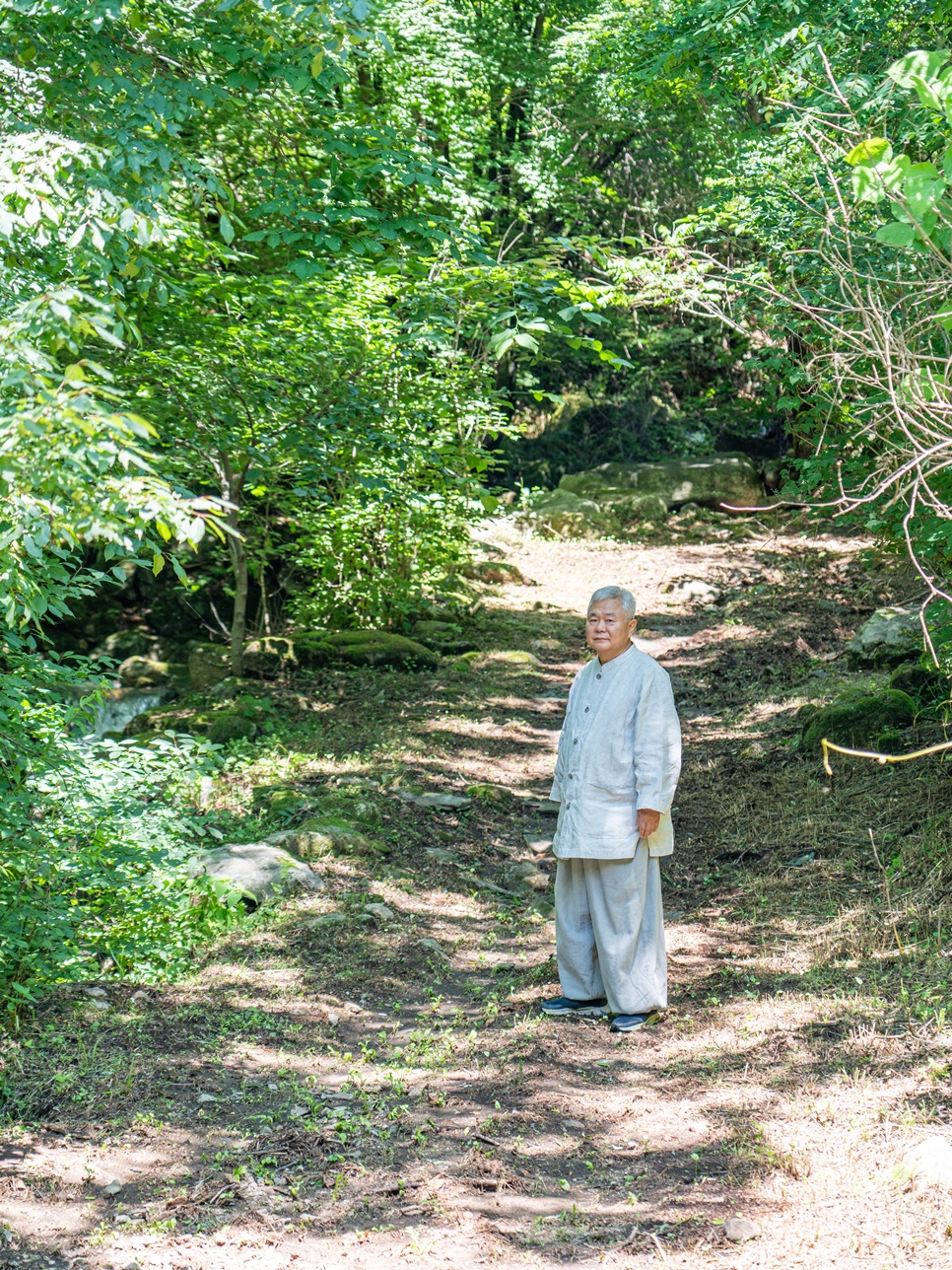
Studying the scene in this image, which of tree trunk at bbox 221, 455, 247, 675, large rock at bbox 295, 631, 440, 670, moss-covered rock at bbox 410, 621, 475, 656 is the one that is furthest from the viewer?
moss-covered rock at bbox 410, 621, 475, 656

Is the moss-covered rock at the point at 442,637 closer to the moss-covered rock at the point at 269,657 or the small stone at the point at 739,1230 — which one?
the moss-covered rock at the point at 269,657

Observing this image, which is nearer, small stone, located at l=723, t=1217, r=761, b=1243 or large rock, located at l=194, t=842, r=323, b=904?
small stone, located at l=723, t=1217, r=761, b=1243

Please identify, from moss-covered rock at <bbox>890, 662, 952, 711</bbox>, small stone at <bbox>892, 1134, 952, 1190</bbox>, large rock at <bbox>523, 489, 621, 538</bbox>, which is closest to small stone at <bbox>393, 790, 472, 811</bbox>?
moss-covered rock at <bbox>890, 662, 952, 711</bbox>

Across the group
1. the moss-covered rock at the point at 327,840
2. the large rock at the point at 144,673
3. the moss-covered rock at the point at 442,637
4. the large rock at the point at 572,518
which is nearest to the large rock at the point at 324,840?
the moss-covered rock at the point at 327,840

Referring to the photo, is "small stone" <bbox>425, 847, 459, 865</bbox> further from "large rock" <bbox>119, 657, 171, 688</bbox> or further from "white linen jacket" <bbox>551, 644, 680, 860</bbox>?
"large rock" <bbox>119, 657, 171, 688</bbox>

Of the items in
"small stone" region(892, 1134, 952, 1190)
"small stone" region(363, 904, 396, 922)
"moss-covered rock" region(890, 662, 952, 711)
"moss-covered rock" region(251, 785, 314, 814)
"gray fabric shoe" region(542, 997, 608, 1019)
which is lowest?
"gray fabric shoe" region(542, 997, 608, 1019)

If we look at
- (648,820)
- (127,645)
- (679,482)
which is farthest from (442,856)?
(679,482)

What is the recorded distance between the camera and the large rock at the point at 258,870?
5891 mm

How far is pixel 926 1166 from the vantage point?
327cm

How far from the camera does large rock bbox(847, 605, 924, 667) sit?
865 centimetres

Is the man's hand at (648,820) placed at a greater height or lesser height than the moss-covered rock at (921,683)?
lesser

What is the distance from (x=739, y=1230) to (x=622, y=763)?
1964 mm

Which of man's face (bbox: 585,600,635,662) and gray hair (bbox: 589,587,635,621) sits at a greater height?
gray hair (bbox: 589,587,635,621)

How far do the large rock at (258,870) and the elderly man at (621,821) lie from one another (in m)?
1.80
